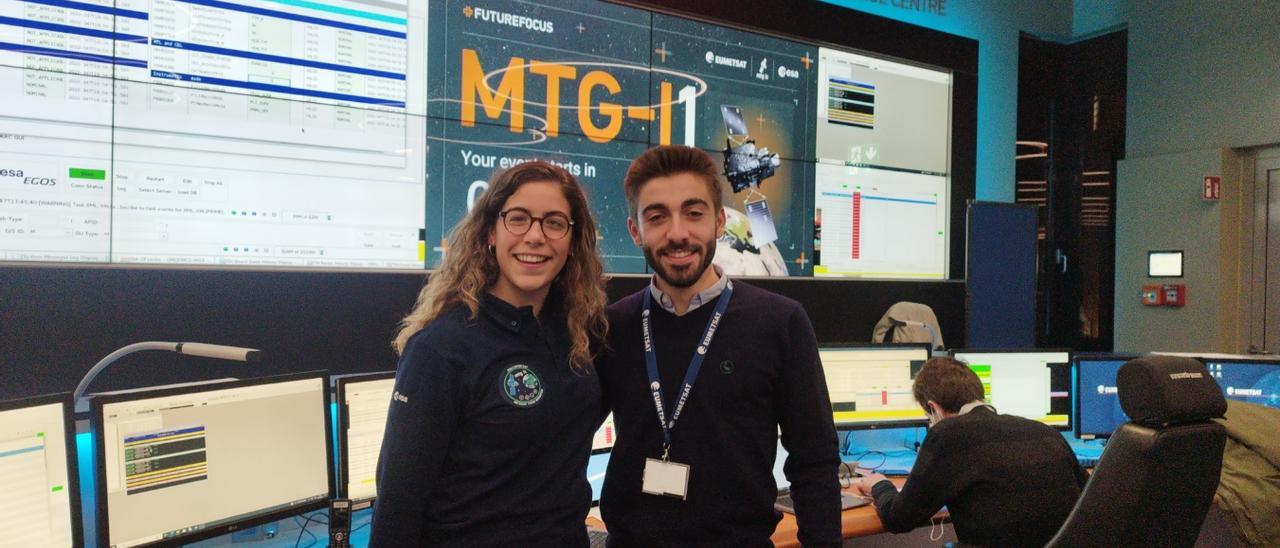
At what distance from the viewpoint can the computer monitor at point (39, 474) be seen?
1.39 metres

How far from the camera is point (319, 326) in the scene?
2641 mm

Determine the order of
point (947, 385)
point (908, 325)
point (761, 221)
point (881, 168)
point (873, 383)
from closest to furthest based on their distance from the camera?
point (947, 385) < point (873, 383) < point (908, 325) < point (761, 221) < point (881, 168)

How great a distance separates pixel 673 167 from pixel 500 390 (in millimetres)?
551

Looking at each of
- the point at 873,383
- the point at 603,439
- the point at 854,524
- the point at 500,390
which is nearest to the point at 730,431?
the point at 500,390

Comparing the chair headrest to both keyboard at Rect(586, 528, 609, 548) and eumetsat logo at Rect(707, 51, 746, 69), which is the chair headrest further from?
eumetsat logo at Rect(707, 51, 746, 69)

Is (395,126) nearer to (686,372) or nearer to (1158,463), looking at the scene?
(686,372)

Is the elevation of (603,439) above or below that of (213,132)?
below

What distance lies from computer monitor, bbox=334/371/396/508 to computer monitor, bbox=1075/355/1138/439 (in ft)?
8.88

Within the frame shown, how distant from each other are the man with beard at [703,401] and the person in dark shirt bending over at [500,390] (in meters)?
0.12

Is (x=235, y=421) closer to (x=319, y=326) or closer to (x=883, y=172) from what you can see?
(x=319, y=326)

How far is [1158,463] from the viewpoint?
1.63 m

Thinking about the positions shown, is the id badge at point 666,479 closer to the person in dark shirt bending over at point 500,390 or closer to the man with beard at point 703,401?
the man with beard at point 703,401

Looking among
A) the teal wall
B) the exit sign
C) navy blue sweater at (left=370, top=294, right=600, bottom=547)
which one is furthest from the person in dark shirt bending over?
the exit sign

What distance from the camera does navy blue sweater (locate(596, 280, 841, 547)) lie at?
56.2 inches
